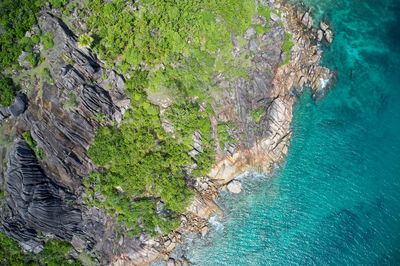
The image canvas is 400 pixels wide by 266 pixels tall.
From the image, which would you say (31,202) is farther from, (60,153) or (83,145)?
(83,145)

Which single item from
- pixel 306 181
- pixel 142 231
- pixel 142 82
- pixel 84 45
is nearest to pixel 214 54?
pixel 142 82

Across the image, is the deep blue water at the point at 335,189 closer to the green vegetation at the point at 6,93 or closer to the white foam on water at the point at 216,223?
the white foam on water at the point at 216,223

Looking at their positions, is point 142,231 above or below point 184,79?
below

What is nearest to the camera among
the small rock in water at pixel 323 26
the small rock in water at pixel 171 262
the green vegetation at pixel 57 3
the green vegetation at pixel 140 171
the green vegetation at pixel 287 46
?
the small rock in water at pixel 171 262

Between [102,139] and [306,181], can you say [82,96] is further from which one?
[306,181]

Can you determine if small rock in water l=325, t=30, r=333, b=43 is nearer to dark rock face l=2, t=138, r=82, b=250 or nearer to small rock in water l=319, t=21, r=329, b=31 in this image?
small rock in water l=319, t=21, r=329, b=31

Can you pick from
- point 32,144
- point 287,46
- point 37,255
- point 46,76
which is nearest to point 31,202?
point 37,255

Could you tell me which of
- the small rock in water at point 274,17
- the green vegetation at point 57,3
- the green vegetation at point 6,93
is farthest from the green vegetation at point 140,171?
the small rock in water at point 274,17
